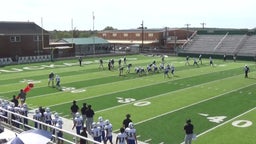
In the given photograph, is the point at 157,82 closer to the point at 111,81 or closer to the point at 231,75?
the point at 111,81

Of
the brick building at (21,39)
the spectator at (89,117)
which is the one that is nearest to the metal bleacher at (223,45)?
the brick building at (21,39)

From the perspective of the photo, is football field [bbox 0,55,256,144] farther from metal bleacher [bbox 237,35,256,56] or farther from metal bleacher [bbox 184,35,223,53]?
metal bleacher [bbox 184,35,223,53]

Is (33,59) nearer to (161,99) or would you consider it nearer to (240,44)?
(161,99)

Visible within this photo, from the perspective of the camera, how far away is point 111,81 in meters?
25.6

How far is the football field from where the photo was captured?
13727 mm

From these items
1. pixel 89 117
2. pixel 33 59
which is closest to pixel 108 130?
pixel 89 117

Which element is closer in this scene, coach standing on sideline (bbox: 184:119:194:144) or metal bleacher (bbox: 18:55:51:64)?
coach standing on sideline (bbox: 184:119:194:144)

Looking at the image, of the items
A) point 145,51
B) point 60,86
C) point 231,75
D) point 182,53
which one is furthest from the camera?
point 145,51

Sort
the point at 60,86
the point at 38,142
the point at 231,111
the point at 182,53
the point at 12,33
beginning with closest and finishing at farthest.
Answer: the point at 38,142 → the point at 231,111 → the point at 60,86 → the point at 12,33 → the point at 182,53

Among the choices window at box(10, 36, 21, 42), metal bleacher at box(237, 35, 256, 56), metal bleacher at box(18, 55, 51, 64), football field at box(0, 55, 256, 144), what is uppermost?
window at box(10, 36, 21, 42)

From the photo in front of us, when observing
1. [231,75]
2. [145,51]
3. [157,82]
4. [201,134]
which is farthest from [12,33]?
[201,134]

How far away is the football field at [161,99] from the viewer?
13.7 meters

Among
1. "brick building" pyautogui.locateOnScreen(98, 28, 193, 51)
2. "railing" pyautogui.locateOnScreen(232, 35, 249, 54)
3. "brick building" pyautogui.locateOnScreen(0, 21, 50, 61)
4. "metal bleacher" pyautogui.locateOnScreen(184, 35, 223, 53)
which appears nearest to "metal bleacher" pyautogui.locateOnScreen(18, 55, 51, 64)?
"brick building" pyautogui.locateOnScreen(0, 21, 50, 61)

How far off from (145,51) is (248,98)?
119 ft
